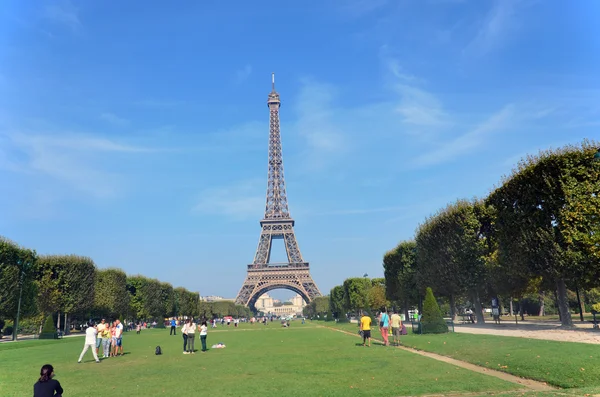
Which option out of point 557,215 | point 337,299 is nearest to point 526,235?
point 557,215

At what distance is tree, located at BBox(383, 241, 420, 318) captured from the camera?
58.5 m

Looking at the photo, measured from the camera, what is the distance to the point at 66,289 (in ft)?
188

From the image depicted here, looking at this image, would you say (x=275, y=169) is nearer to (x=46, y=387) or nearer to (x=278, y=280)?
(x=278, y=280)

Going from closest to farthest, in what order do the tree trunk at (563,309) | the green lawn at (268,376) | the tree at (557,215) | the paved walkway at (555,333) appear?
the green lawn at (268,376) → the paved walkway at (555,333) → the tree at (557,215) → the tree trunk at (563,309)

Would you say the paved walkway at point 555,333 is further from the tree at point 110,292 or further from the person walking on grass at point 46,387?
the tree at point 110,292

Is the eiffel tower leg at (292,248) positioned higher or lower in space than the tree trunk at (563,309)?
higher

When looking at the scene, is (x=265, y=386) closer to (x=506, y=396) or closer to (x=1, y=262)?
(x=506, y=396)

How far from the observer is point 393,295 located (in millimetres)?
67000

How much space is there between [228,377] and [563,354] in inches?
505

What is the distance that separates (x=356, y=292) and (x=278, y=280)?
4153 centimetres

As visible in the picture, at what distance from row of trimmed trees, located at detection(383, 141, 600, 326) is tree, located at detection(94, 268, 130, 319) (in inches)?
1734

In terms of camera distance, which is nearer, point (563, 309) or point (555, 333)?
point (555, 333)

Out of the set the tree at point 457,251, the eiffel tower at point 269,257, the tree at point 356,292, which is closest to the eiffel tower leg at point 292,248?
the eiffel tower at point 269,257

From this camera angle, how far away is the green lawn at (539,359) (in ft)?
44.7
